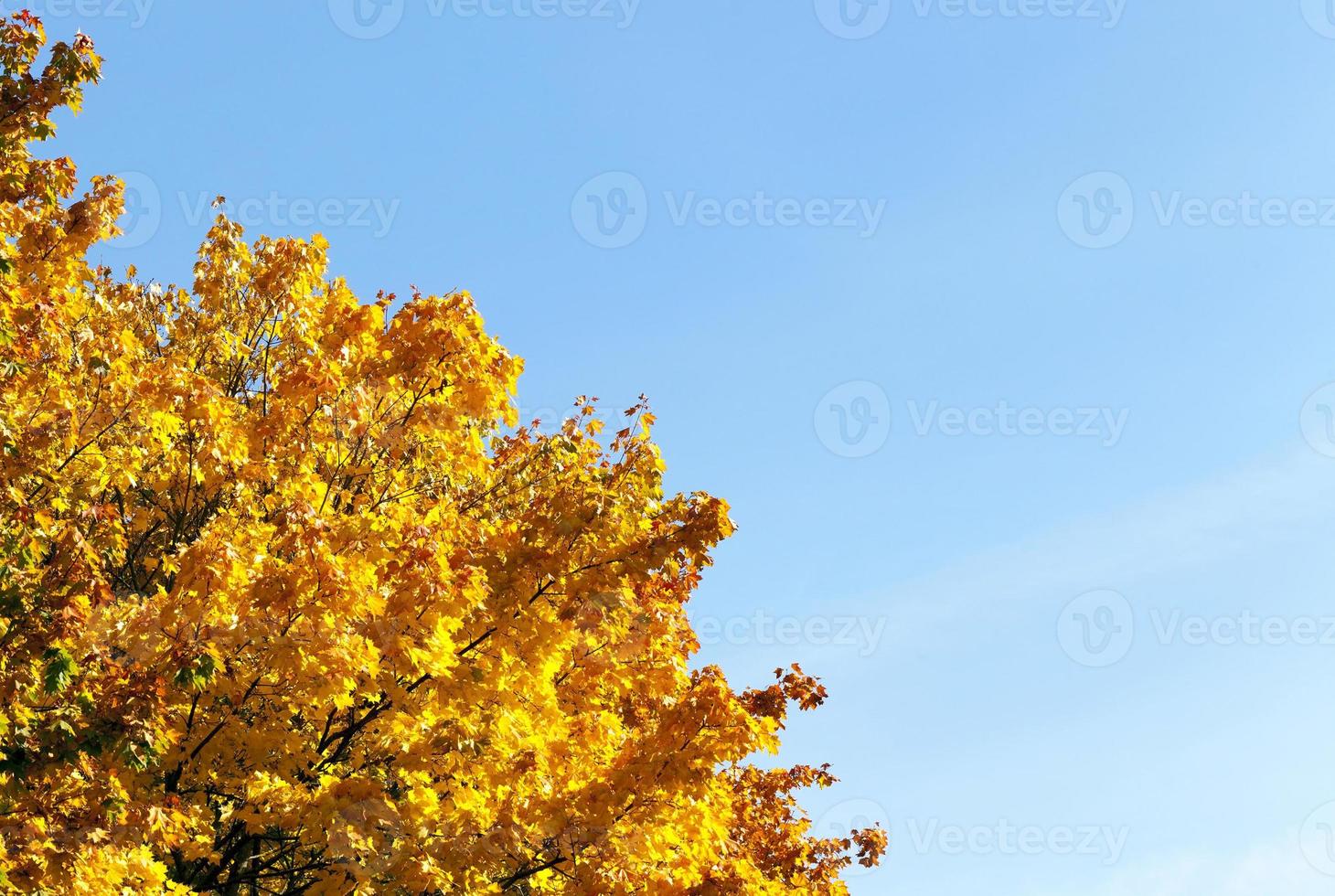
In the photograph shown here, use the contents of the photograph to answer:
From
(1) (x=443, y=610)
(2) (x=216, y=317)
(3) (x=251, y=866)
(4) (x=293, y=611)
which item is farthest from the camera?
(2) (x=216, y=317)

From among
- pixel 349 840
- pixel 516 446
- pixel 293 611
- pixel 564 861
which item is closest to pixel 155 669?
pixel 293 611

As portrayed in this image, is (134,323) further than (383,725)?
Yes

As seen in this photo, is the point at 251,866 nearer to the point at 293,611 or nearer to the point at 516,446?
the point at 293,611

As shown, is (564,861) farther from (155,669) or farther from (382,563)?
(155,669)

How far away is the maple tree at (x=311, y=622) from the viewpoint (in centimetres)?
846

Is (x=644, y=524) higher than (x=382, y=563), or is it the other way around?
(x=644, y=524)

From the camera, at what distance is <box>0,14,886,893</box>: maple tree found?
846cm

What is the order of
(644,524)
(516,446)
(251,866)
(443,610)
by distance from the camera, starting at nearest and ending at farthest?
(443,610)
(644,524)
(251,866)
(516,446)

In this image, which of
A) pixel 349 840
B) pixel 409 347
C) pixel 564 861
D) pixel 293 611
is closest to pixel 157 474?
pixel 409 347

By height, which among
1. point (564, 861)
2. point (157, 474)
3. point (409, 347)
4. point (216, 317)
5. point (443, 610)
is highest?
point (216, 317)

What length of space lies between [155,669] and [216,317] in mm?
7000

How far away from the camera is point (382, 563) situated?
1032 cm

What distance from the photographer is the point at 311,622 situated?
9023 mm

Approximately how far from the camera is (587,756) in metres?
12.1
